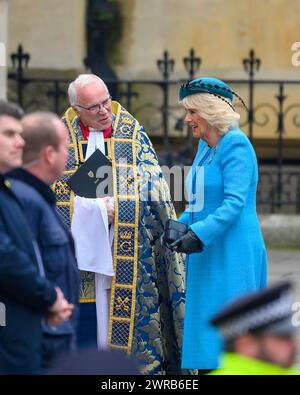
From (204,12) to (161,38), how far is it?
548 mm

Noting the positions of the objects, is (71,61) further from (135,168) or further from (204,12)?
(135,168)

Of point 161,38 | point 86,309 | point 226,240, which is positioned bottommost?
point 86,309

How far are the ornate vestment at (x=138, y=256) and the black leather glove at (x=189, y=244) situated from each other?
2.14 ft

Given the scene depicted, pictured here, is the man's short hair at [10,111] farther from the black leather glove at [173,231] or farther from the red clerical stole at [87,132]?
the red clerical stole at [87,132]

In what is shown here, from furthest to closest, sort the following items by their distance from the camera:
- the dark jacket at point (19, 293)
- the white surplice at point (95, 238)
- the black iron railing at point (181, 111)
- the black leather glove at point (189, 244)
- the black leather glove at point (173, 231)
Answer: the black iron railing at point (181, 111)
the white surplice at point (95, 238)
the black leather glove at point (173, 231)
the black leather glove at point (189, 244)
the dark jacket at point (19, 293)

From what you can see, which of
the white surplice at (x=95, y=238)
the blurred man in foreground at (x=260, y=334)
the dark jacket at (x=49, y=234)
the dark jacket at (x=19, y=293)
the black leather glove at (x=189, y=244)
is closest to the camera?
the blurred man in foreground at (x=260, y=334)

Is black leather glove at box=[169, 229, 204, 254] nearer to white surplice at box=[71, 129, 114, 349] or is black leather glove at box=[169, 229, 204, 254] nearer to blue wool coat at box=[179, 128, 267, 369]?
blue wool coat at box=[179, 128, 267, 369]

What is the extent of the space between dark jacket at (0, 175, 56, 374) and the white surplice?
1.72 m

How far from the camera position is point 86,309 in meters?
6.64

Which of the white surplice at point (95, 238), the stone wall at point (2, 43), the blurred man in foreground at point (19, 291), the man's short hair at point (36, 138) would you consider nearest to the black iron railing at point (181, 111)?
the stone wall at point (2, 43)

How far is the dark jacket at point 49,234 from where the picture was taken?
482 centimetres
